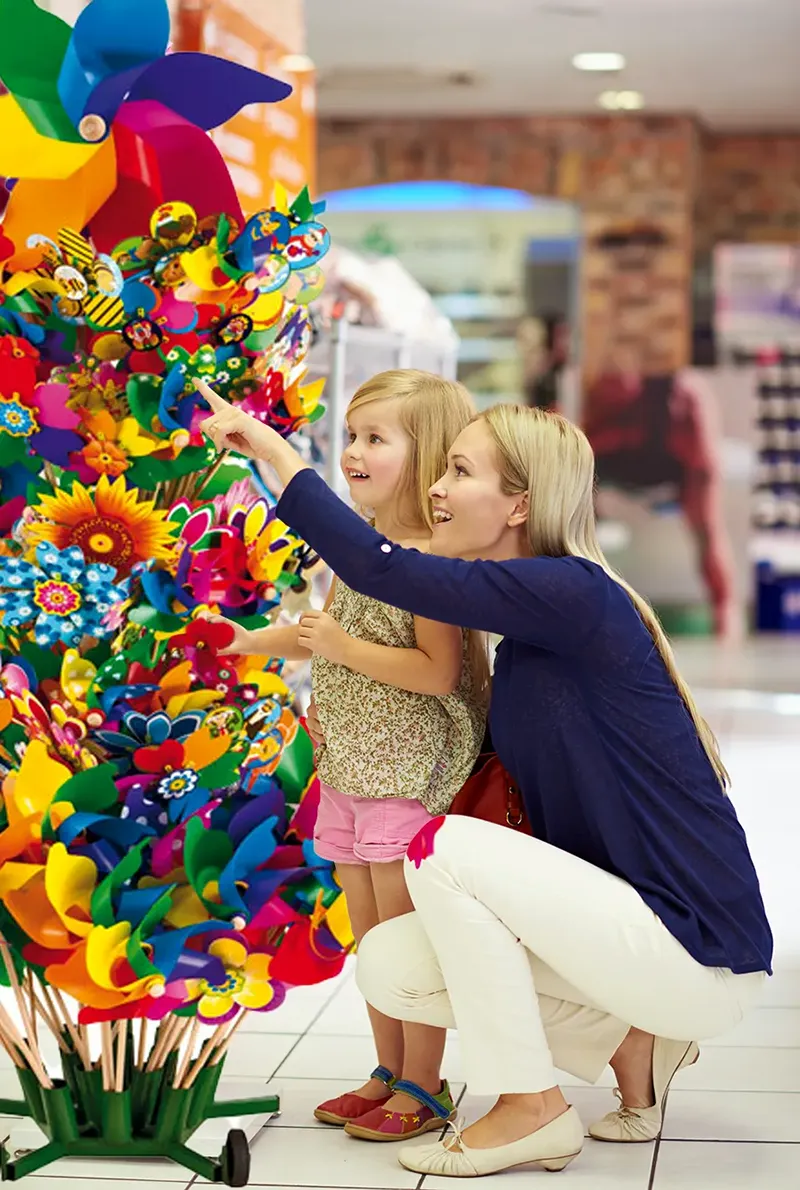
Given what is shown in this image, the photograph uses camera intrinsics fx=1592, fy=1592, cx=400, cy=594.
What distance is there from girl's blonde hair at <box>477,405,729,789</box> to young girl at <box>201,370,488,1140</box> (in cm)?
14

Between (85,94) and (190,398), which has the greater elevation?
(85,94)

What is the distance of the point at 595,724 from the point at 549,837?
6.1 inches

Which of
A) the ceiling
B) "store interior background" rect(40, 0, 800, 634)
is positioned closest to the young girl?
the ceiling

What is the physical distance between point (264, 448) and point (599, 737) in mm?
512

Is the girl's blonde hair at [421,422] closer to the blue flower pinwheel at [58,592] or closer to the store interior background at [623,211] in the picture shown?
the blue flower pinwheel at [58,592]

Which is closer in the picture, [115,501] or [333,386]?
[115,501]

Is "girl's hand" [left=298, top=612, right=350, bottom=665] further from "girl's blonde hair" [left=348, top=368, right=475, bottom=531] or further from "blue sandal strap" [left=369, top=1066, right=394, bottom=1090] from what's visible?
"blue sandal strap" [left=369, top=1066, right=394, bottom=1090]

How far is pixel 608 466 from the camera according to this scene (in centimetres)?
986

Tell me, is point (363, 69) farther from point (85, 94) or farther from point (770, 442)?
point (85, 94)

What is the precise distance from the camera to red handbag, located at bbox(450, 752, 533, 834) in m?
1.96

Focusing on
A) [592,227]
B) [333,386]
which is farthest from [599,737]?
[592,227]

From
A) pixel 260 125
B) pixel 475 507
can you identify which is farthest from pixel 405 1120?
Result: pixel 260 125

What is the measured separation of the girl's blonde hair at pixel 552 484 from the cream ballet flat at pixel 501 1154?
46 cm

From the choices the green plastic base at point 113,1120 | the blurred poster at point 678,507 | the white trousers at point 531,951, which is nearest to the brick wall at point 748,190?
the blurred poster at point 678,507
